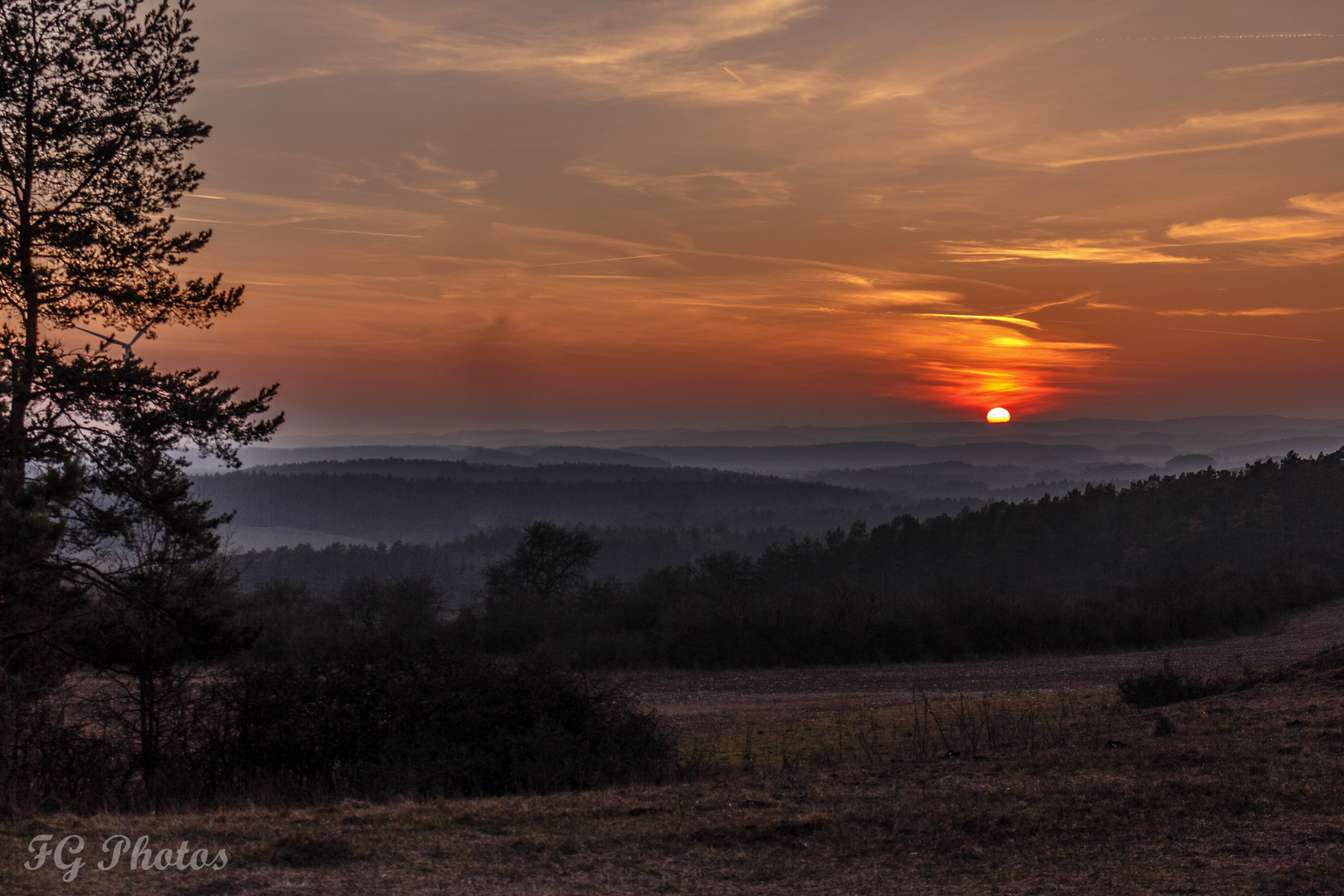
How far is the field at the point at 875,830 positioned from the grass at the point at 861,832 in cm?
3

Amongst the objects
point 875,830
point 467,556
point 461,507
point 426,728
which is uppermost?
point 461,507

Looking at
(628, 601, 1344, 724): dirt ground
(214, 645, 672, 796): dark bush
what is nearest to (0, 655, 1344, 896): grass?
(214, 645, 672, 796): dark bush

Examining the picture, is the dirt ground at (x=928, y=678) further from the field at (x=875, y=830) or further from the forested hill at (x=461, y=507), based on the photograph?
the forested hill at (x=461, y=507)

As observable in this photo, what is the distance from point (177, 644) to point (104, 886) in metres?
6.68

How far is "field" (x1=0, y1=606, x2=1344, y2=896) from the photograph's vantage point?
702 centimetres

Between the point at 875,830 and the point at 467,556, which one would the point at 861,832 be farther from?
the point at 467,556

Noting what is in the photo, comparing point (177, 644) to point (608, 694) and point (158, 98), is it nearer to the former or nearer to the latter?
point (608, 694)

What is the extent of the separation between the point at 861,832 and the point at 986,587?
4947 cm

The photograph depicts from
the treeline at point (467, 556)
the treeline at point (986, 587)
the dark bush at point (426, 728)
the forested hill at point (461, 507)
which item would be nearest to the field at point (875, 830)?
the dark bush at point (426, 728)

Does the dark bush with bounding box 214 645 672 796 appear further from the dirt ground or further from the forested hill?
the forested hill

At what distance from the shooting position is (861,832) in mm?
8289

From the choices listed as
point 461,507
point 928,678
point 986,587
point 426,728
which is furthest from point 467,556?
point 426,728

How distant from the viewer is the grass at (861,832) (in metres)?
7.00

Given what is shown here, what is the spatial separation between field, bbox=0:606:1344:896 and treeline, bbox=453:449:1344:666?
6.57m
